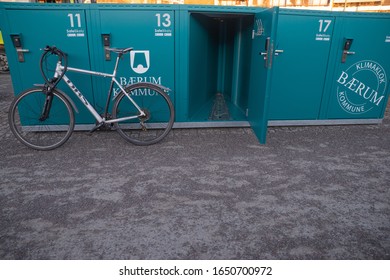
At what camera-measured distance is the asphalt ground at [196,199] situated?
7.26ft

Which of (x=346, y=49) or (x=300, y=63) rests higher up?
(x=346, y=49)

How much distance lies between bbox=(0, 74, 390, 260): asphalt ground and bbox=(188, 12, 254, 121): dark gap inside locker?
122cm

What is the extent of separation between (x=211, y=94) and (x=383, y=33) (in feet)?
11.3

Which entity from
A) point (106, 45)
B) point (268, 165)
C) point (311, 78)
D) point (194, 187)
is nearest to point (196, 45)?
point (106, 45)

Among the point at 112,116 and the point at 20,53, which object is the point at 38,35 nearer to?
the point at 20,53

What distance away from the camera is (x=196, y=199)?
283cm

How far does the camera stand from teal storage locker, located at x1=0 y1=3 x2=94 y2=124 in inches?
156

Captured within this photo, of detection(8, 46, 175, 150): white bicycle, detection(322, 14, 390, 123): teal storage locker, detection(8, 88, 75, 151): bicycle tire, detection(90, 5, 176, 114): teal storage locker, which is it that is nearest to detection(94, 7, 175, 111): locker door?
detection(90, 5, 176, 114): teal storage locker

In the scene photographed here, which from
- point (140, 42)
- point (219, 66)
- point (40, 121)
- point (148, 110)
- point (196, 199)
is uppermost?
point (140, 42)

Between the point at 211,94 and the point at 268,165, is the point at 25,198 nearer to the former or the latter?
the point at 268,165

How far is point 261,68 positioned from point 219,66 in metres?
3.14

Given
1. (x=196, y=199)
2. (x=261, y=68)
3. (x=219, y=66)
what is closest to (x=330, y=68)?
(x=261, y=68)

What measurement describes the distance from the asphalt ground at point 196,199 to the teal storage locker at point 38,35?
1010mm

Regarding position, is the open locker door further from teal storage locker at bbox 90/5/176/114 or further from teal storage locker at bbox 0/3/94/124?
teal storage locker at bbox 0/3/94/124
